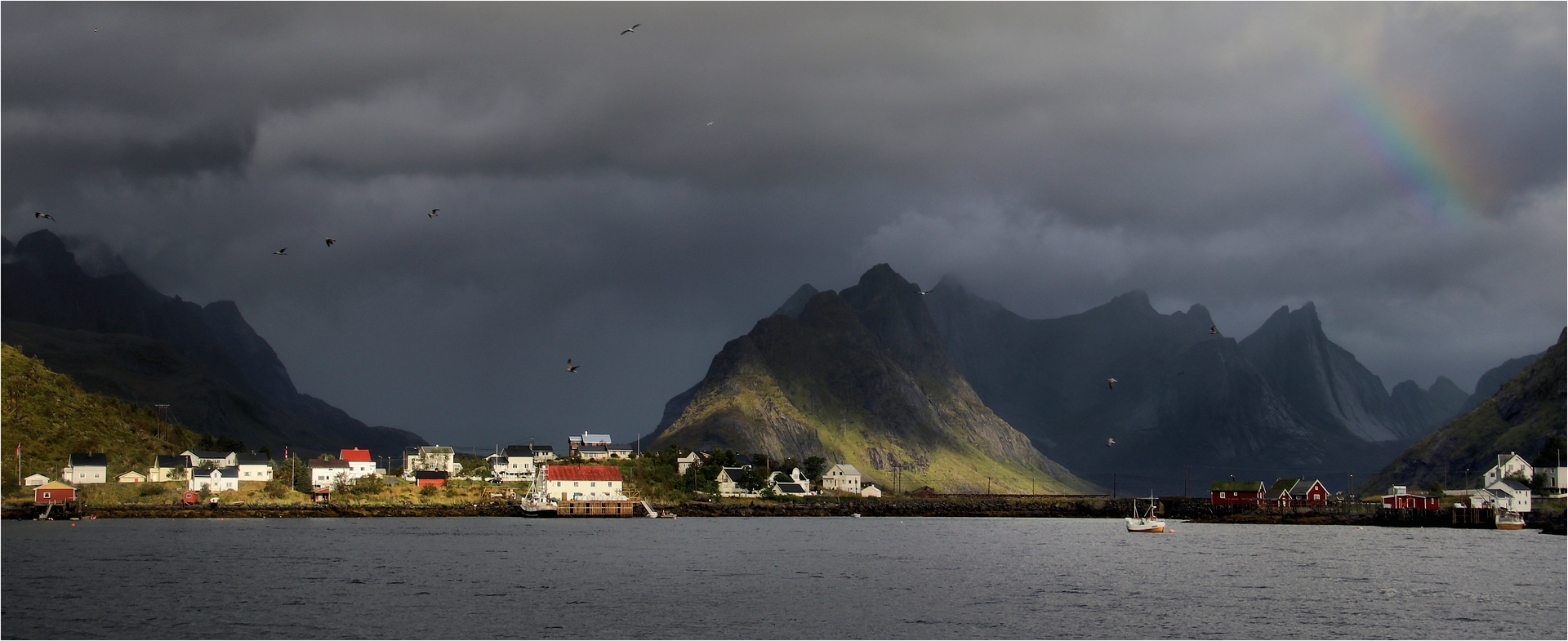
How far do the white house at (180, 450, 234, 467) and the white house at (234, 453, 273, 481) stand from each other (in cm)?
121

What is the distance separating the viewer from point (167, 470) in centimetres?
17738

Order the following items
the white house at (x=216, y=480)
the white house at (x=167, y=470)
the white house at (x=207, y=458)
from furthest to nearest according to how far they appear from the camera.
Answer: the white house at (x=207, y=458), the white house at (x=167, y=470), the white house at (x=216, y=480)

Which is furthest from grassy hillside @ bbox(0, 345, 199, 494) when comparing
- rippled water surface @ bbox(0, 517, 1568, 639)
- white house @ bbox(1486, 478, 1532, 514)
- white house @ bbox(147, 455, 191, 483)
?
white house @ bbox(1486, 478, 1532, 514)

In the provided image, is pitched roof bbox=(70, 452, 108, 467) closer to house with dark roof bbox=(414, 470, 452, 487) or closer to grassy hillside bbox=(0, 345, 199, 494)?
grassy hillside bbox=(0, 345, 199, 494)

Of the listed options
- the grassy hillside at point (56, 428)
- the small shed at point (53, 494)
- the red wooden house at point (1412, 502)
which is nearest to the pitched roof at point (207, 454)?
the grassy hillside at point (56, 428)

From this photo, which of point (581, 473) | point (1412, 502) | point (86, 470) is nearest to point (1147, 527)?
point (1412, 502)

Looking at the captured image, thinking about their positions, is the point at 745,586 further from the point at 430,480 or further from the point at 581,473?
the point at 430,480

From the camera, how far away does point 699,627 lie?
5897cm

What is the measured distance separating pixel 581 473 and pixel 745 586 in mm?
117238

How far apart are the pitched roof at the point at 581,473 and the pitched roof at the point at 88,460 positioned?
62.9m

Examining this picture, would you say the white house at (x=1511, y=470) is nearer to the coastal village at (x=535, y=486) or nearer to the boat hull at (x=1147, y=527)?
the coastal village at (x=535, y=486)

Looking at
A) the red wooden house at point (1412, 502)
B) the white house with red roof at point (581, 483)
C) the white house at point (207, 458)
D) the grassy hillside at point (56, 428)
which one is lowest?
the red wooden house at point (1412, 502)

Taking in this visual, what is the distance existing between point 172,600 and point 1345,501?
610ft

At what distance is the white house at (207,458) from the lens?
186 m
